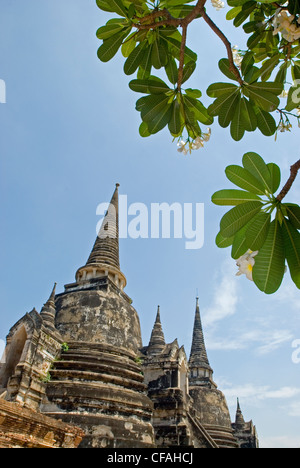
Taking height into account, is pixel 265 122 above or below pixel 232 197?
above

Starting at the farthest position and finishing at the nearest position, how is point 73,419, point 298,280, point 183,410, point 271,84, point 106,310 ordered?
point 106,310 < point 183,410 < point 73,419 < point 271,84 < point 298,280

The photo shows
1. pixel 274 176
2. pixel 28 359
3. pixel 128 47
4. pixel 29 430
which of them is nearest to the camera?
pixel 274 176

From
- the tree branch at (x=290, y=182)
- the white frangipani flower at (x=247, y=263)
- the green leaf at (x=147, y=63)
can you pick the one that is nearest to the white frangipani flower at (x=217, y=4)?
the green leaf at (x=147, y=63)

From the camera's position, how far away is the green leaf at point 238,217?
194 cm

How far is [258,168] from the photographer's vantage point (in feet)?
6.59

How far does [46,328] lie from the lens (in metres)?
12.9

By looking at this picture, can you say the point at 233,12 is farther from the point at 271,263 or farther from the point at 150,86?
the point at 271,263

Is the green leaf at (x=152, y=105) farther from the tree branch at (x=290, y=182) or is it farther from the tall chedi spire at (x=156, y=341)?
the tall chedi spire at (x=156, y=341)

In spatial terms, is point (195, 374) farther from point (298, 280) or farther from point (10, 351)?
point (298, 280)

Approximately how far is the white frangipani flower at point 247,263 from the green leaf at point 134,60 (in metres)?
1.59

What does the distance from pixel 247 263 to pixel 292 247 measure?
0.82ft

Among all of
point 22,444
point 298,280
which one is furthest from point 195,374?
point 298,280

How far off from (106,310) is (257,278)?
45.5ft

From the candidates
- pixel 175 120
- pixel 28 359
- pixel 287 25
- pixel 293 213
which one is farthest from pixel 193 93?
pixel 28 359
